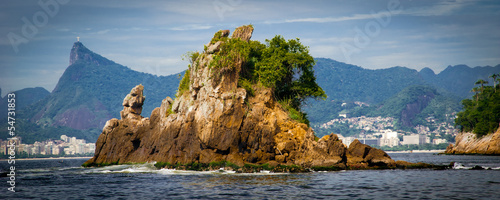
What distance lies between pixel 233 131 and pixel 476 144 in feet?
313

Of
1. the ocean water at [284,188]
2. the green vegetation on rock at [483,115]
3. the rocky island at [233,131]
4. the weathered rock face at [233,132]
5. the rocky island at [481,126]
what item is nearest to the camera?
the ocean water at [284,188]

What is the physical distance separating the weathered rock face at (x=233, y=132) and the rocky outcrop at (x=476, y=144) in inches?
2718

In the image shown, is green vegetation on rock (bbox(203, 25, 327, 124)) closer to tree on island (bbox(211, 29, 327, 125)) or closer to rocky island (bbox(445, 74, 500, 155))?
tree on island (bbox(211, 29, 327, 125))

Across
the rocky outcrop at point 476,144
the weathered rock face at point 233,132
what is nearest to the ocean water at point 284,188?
the weathered rock face at point 233,132

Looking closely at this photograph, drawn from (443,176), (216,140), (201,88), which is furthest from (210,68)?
(443,176)

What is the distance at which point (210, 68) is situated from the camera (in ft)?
218

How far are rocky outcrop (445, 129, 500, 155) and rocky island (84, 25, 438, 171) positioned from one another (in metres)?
67.6

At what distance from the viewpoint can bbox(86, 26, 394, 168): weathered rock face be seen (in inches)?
2290

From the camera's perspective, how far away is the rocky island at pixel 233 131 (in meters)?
57.8

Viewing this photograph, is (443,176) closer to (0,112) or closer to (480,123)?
(0,112)

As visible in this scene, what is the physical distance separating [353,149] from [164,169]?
76.1ft

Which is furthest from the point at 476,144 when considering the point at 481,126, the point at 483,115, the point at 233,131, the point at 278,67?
the point at 233,131

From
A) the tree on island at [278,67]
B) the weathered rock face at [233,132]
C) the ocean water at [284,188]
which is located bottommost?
the ocean water at [284,188]

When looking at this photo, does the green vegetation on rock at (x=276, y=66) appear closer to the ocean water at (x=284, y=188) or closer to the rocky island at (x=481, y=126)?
the ocean water at (x=284, y=188)
